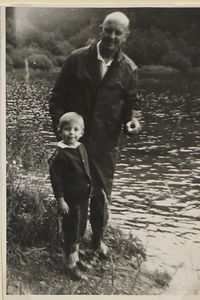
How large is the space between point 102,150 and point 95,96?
0.14 metres

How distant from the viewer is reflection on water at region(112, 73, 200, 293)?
1711 mm

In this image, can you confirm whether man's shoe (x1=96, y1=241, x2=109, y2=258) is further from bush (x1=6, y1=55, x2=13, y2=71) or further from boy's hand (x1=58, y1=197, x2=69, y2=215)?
bush (x1=6, y1=55, x2=13, y2=71)

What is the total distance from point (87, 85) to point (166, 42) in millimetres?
235

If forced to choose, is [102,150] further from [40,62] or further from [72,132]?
[40,62]

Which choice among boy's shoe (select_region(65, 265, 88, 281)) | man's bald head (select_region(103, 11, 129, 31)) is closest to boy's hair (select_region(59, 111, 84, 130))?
man's bald head (select_region(103, 11, 129, 31))

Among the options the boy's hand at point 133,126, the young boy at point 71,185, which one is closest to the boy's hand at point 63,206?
the young boy at point 71,185

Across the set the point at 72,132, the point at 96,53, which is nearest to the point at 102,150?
the point at 72,132

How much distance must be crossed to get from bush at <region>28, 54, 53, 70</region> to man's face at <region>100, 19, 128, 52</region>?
0.15 metres

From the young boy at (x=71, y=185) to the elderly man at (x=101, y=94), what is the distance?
22mm

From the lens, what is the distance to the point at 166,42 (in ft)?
5.61

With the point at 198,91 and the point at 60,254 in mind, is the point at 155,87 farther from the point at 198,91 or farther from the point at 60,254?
the point at 60,254

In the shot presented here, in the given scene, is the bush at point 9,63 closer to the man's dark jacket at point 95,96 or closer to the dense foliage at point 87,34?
the dense foliage at point 87,34

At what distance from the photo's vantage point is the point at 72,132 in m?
1.69
